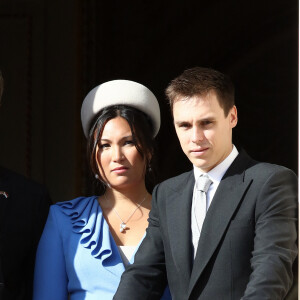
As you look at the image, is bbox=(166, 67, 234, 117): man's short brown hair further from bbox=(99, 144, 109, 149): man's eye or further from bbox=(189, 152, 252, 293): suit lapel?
bbox=(99, 144, 109, 149): man's eye

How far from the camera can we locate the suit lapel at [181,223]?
274 centimetres

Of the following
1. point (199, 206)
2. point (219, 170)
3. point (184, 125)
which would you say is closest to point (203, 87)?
point (184, 125)

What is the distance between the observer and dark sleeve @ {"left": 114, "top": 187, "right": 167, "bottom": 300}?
2.83 meters

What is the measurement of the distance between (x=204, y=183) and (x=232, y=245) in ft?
0.75

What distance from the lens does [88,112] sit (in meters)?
3.48

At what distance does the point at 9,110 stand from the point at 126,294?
2629 millimetres

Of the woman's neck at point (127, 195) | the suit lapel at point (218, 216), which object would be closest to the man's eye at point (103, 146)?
the woman's neck at point (127, 195)

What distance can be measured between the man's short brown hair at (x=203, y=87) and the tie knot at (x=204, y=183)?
209mm

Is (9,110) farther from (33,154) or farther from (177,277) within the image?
(177,277)

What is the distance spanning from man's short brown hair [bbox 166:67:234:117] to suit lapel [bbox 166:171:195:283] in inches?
10.4

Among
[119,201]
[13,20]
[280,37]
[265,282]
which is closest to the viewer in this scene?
[265,282]

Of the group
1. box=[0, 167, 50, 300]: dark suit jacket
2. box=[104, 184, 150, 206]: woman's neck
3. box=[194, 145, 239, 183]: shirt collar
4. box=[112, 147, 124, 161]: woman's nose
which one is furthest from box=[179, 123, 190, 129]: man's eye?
box=[0, 167, 50, 300]: dark suit jacket

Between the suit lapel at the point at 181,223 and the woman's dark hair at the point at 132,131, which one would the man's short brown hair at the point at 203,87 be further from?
the woman's dark hair at the point at 132,131

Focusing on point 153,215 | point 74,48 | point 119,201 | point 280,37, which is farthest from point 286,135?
point 153,215
